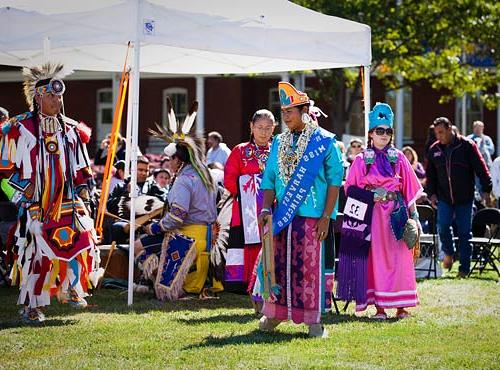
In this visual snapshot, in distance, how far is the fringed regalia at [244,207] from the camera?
8773 millimetres

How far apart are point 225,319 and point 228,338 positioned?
1044mm

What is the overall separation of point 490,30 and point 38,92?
1480 centimetres

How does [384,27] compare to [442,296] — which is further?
[384,27]

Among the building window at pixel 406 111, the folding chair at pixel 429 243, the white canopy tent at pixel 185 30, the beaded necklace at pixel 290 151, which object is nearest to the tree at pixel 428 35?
the building window at pixel 406 111

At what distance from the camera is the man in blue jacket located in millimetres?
11469

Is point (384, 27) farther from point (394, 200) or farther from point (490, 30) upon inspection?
point (394, 200)

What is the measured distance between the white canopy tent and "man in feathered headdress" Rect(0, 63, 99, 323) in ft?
2.17

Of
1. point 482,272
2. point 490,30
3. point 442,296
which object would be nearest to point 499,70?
point 490,30

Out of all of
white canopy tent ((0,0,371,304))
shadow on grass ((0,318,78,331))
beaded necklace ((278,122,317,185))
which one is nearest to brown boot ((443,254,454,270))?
white canopy tent ((0,0,371,304))

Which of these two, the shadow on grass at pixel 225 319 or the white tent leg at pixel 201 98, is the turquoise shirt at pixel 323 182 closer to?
the shadow on grass at pixel 225 319

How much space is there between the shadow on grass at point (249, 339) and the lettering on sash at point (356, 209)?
4.69ft

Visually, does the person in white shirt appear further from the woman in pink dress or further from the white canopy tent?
the woman in pink dress

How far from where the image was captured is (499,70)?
22609 millimetres

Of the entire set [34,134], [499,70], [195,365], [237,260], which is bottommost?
[195,365]
